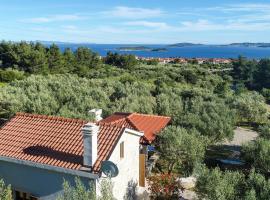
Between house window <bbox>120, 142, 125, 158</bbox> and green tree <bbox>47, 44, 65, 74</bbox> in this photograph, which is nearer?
house window <bbox>120, 142, 125, 158</bbox>

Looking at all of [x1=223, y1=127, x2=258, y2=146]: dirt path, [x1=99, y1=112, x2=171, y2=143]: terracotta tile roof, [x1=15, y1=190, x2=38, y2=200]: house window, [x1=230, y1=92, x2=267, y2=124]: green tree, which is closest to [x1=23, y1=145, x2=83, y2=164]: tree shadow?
[x1=15, y1=190, x2=38, y2=200]: house window

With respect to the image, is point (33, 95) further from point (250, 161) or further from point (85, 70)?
point (85, 70)

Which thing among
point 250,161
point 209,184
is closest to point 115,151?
point 209,184

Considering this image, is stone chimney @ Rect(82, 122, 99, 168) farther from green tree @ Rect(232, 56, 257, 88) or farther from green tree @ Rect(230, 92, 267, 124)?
green tree @ Rect(232, 56, 257, 88)

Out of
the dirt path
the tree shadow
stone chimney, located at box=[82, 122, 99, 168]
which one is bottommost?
the dirt path

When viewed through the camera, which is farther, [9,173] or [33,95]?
[33,95]

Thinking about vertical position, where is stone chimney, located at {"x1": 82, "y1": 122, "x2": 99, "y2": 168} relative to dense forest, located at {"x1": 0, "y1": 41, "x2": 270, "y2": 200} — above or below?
above

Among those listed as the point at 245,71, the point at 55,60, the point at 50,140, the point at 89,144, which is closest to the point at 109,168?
the point at 89,144
